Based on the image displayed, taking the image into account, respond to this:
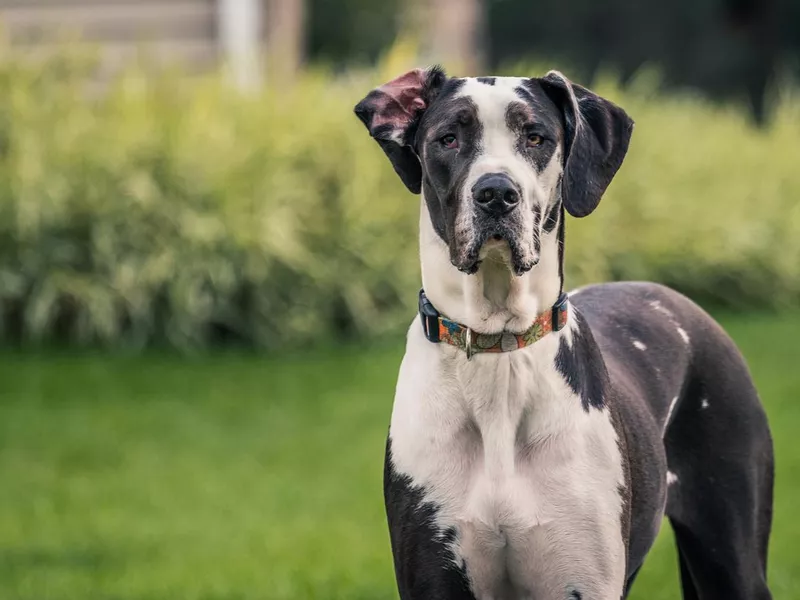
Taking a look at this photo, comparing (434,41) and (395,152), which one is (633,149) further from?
(434,41)

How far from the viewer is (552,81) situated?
3.27m

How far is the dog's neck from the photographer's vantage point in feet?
10.6

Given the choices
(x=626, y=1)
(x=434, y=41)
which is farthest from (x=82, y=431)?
(x=626, y=1)

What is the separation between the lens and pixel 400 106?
11.0ft

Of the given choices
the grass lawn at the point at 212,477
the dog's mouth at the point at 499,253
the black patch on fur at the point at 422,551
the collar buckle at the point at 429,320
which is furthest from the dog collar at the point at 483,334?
the grass lawn at the point at 212,477

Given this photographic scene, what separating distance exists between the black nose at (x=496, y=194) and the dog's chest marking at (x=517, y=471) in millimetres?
393

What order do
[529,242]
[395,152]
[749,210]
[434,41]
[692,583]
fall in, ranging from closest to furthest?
[529,242], [395,152], [692,583], [749,210], [434,41]

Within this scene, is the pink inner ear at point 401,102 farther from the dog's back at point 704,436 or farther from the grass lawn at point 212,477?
the grass lawn at point 212,477

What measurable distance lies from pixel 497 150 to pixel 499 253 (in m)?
0.23

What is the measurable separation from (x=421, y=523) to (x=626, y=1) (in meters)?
35.3

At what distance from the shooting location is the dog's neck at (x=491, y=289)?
10.6 ft

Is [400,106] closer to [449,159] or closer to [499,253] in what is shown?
[449,159]

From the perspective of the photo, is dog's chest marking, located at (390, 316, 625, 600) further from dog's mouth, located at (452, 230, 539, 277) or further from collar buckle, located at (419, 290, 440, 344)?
dog's mouth, located at (452, 230, 539, 277)

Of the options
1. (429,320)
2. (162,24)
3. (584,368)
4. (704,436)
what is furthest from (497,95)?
(162,24)
